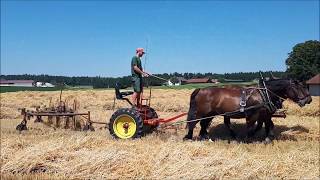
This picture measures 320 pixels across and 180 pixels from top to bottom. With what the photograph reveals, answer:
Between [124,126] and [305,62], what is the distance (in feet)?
188

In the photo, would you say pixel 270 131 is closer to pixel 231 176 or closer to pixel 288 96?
pixel 288 96

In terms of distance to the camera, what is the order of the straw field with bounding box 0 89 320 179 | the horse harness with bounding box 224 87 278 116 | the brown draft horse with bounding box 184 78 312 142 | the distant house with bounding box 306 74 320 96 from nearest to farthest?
the straw field with bounding box 0 89 320 179
the horse harness with bounding box 224 87 278 116
the brown draft horse with bounding box 184 78 312 142
the distant house with bounding box 306 74 320 96

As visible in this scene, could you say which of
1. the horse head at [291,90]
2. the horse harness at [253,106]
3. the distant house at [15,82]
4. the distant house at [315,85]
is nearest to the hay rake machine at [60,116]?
the horse harness at [253,106]

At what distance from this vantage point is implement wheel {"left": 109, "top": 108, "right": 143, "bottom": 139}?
12523mm

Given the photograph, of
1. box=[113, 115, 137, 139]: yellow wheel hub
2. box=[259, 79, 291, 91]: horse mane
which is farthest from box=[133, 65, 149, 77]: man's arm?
box=[259, 79, 291, 91]: horse mane

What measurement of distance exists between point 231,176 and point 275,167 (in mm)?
961

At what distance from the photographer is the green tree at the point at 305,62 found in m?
63.7

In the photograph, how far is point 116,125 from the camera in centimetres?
1292

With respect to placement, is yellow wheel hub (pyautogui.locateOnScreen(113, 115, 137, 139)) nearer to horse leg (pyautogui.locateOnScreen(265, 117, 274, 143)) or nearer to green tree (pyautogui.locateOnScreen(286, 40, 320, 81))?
horse leg (pyautogui.locateOnScreen(265, 117, 274, 143))

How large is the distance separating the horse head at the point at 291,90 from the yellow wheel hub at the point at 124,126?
13.0 ft

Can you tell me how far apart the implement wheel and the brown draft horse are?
1.45 m

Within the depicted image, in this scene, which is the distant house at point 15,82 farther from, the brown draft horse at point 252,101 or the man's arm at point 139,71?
the brown draft horse at point 252,101

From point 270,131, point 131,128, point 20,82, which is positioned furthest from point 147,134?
point 20,82

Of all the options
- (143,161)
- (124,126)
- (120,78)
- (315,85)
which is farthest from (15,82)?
(143,161)
